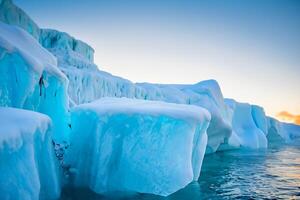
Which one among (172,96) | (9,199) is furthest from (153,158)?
(172,96)

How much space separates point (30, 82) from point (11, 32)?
2.75 metres

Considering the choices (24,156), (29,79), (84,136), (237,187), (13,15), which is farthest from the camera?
(13,15)

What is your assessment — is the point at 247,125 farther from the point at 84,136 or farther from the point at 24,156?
the point at 24,156

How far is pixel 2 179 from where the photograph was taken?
4238mm

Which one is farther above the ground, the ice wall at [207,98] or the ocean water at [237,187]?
the ice wall at [207,98]

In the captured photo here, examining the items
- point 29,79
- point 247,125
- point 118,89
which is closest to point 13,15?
point 29,79

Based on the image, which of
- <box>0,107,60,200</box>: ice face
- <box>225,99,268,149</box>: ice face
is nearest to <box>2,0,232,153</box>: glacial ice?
<box>225,99,268,149</box>: ice face

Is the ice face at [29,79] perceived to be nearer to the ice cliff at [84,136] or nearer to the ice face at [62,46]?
the ice cliff at [84,136]

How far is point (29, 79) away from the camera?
8023 mm

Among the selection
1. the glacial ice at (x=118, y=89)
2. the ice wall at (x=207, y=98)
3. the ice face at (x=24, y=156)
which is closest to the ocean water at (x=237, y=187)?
the ice face at (x=24, y=156)

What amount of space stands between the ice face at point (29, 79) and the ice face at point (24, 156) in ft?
7.83

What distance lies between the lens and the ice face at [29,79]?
7746 millimetres

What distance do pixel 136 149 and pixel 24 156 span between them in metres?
3.31

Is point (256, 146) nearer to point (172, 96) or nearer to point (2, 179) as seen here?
point (172, 96)
